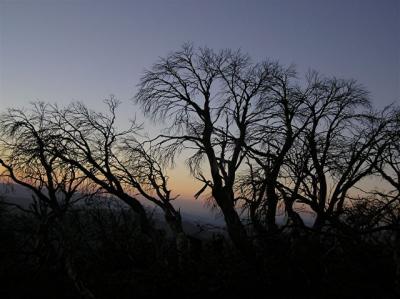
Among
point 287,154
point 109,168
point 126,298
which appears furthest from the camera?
point 109,168

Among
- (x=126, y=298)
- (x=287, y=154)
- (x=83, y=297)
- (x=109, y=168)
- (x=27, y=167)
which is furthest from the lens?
(x=109, y=168)

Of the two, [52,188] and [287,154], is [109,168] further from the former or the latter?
[287,154]

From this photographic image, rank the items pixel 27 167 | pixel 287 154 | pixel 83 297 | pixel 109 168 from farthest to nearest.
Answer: pixel 109 168, pixel 27 167, pixel 287 154, pixel 83 297

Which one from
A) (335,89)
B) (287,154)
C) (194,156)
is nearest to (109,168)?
(194,156)

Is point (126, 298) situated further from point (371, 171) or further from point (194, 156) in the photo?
point (371, 171)

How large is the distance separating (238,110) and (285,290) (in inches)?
234

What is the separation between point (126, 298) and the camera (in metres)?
9.91

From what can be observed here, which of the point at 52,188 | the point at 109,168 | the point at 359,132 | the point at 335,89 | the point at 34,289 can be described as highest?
the point at 335,89

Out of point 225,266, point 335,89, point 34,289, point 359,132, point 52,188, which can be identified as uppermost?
point 335,89

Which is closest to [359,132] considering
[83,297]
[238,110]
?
[238,110]

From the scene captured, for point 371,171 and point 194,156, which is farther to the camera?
point 194,156

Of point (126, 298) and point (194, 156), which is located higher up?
point (194, 156)

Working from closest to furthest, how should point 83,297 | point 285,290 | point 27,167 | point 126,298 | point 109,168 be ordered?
point 285,290, point 126,298, point 83,297, point 27,167, point 109,168

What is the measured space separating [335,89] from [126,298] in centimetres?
913
